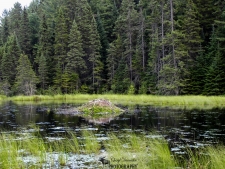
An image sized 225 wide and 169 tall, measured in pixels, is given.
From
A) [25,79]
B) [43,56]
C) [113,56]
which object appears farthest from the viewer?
[43,56]

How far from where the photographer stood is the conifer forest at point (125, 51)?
44688mm

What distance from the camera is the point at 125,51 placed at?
60.9m

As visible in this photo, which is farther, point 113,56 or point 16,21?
point 16,21

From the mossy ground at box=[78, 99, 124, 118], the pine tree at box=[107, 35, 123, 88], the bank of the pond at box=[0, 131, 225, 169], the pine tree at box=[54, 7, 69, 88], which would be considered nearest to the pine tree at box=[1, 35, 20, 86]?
the pine tree at box=[54, 7, 69, 88]

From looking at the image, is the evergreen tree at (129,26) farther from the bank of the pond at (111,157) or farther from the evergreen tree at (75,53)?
the bank of the pond at (111,157)

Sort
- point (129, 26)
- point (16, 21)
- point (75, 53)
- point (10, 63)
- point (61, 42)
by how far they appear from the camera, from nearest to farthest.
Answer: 1. point (75, 53)
2. point (129, 26)
3. point (61, 42)
4. point (10, 63)
5. point (16, 21)

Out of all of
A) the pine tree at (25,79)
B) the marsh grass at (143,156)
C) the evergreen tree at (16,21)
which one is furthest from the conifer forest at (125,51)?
the marsh grass at (143,156)

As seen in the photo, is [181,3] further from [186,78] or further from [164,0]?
[186,78]

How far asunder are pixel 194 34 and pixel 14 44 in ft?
143

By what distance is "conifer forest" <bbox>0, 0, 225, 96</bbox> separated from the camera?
4469cm

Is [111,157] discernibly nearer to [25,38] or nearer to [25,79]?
[25,79]

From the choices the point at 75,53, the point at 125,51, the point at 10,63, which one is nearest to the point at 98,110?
the point at 125,51

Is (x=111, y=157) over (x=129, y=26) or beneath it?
beneath


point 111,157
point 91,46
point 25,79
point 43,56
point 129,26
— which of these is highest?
point 129,26
